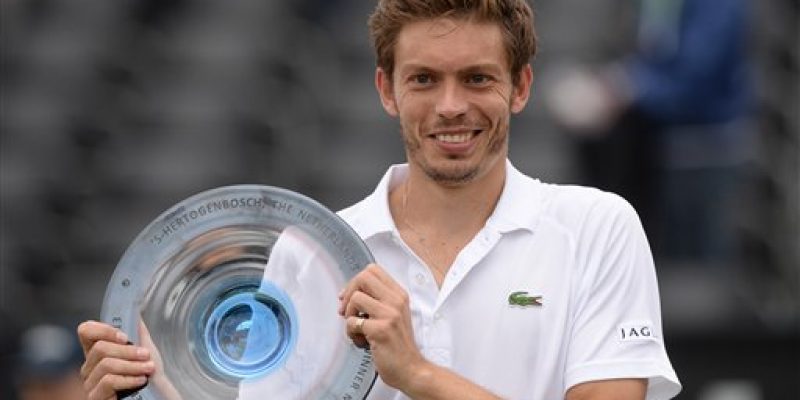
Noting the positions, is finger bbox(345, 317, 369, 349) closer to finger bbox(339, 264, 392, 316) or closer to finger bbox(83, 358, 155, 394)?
finger bbox(339, 264, 392, 316)

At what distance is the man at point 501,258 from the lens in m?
3.80

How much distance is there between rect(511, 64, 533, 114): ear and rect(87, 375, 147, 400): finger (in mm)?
937

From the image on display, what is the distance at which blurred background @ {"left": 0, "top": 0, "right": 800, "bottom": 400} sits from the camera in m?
7.66

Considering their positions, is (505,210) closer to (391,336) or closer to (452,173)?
(452,173)

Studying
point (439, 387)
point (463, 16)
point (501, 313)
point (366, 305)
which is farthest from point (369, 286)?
point (463, 16)

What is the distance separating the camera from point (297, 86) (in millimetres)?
8656

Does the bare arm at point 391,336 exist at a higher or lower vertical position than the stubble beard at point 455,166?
lower

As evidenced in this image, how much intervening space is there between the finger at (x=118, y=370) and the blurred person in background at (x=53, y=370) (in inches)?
139

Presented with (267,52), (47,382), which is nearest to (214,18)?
(267,52)

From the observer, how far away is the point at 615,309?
3.82 meters

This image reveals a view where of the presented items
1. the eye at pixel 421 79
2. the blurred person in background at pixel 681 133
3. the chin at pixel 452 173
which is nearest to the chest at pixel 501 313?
the chin at pixel 452 173

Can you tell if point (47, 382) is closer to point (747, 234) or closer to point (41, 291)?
point (41, 291)

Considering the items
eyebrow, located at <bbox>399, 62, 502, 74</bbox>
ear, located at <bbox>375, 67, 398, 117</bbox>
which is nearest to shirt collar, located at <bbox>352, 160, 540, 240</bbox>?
A: ear, located at <bbox>375, 67, 398, 117</bbox>

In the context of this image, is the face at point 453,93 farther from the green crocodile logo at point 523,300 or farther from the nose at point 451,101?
the green crocodile logo at point 523,300
